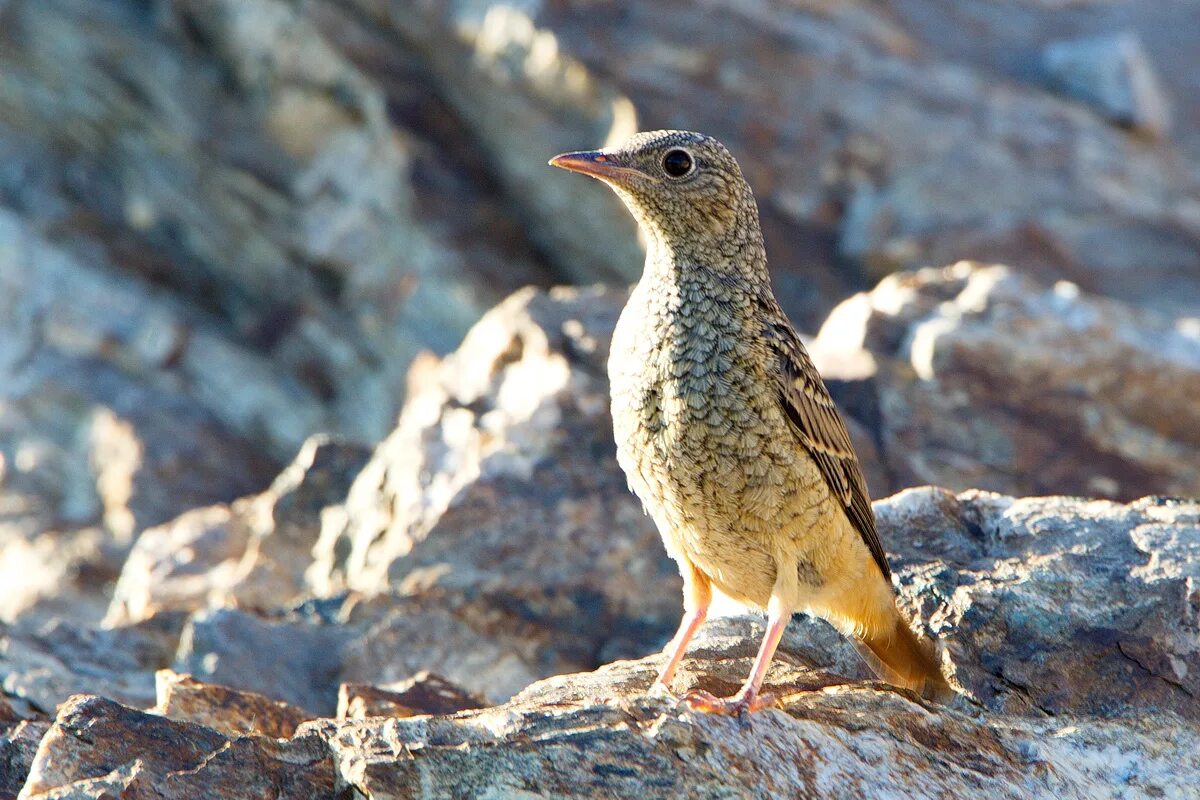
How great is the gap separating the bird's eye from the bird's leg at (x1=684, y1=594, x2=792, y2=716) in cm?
222

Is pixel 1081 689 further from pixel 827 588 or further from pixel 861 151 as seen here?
pixel 861 151

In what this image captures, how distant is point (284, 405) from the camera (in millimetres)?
16109

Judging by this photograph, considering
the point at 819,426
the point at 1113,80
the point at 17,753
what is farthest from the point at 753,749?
the point at 1113,80

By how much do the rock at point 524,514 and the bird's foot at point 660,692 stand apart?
265 centimetres

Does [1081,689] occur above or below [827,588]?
below

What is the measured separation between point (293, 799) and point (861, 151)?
13029 mm

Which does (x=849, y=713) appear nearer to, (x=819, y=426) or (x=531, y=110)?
(x=819, y=426)

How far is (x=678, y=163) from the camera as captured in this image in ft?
23.8

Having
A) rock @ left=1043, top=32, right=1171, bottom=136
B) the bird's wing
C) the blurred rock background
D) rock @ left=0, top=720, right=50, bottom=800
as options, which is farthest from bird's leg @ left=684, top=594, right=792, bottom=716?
rock @ left=1043, top=32, right=1171, bottom=136

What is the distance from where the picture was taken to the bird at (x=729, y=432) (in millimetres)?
6703

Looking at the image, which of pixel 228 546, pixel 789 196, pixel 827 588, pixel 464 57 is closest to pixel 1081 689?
pixel 827 588

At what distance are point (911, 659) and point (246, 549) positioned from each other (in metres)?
6.02

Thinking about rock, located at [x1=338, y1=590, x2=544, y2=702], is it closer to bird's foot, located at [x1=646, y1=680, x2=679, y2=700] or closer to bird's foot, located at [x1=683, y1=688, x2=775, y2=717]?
bird's foot, located at [x1=646, y1=680, x2=679, y2=700]

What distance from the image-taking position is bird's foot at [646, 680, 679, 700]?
A: 236 inches
